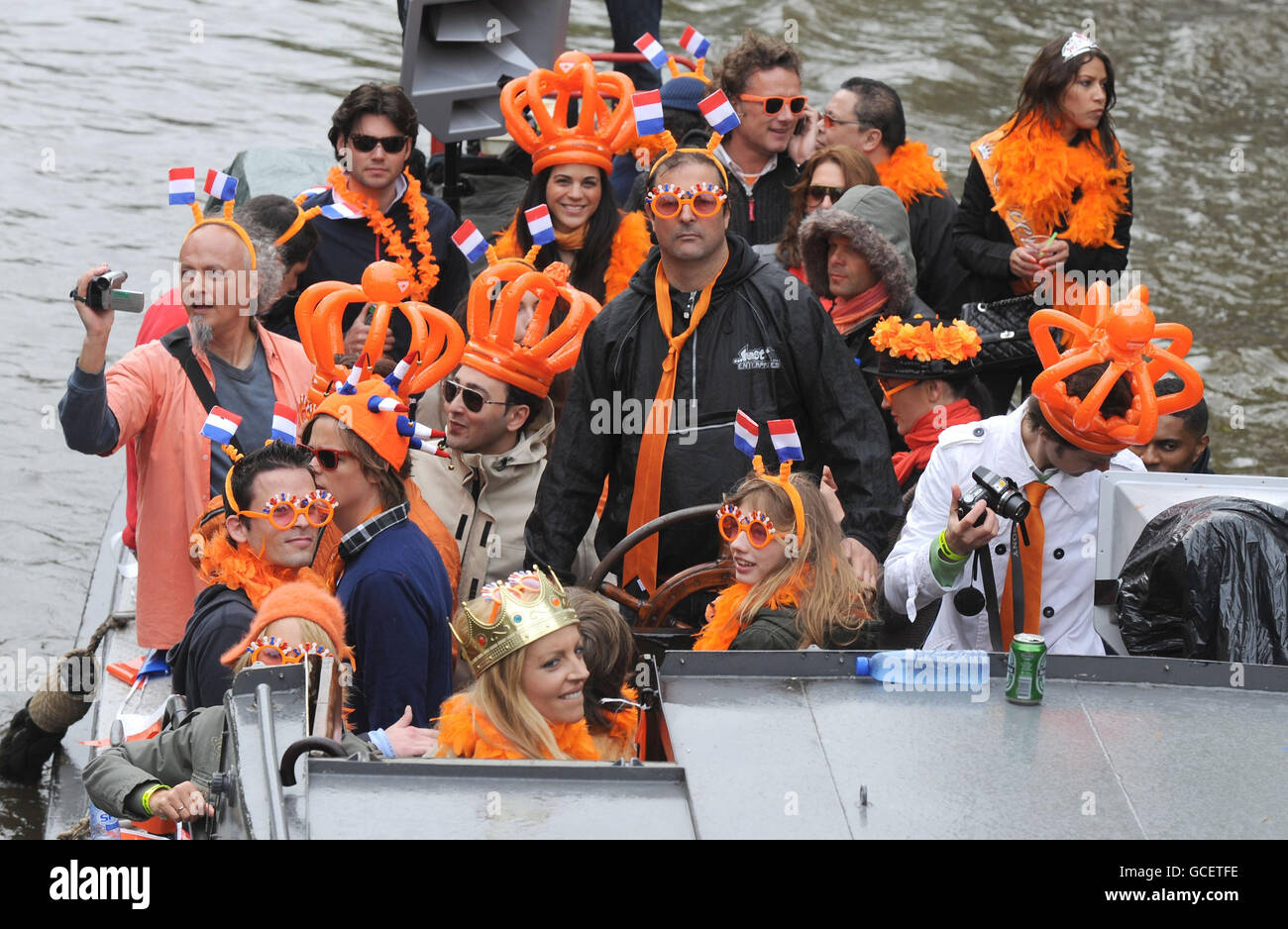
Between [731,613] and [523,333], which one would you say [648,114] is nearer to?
[523,333]

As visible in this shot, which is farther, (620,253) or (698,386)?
(620,253)

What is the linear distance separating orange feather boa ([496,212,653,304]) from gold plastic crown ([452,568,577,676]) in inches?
90.8

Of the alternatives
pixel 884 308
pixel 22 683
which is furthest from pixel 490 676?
pixel 22 683

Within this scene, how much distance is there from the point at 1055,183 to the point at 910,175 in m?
0.66

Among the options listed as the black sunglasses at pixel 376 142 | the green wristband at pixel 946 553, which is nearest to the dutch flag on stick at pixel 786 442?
the green wristband at pixel 946 553

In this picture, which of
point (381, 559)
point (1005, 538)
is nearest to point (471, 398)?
point (381, 559)

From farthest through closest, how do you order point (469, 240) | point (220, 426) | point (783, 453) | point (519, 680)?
point (469, 240)
point (220, 426)
point (783, 453)
point (519, 680)

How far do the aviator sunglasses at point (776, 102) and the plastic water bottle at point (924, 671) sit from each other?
328cm

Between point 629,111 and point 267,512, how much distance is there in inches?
98.4

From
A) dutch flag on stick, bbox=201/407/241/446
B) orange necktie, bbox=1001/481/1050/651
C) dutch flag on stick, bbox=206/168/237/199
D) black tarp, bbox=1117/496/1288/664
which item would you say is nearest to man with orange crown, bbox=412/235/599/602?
dutch flag on stick, bbox=201/407/241/446

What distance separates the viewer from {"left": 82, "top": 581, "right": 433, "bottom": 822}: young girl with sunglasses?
338cm

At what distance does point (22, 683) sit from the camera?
7.34 metres

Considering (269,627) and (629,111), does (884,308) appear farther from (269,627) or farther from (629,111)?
(269,627)

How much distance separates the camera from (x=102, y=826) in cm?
445
